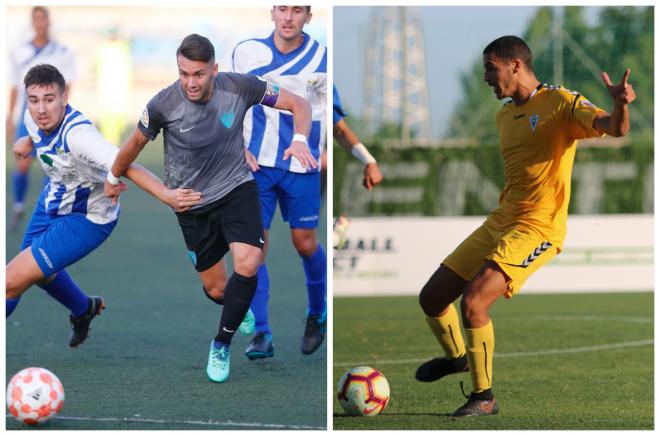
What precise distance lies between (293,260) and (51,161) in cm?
575

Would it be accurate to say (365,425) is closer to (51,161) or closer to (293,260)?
(51,161)

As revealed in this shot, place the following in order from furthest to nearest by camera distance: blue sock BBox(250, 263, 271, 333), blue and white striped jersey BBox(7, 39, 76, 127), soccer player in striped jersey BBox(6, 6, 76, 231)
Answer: blue and white striped jersey BBox(7, 39, 76, 127) → soccer player in striped jersey BBox(6, 6, 76, 231) → blue sock BBox(250, 263, 271, 333)

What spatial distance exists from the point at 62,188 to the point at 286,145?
1.44 meters

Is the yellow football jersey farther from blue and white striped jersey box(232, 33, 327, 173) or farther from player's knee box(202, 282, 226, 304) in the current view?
player's knee box(202, 282, 226, 304)

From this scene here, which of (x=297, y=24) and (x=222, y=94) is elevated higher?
(x=297, y=24)

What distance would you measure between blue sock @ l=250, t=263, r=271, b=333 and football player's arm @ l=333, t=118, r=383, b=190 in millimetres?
898

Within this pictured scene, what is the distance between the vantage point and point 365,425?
587 centimetres

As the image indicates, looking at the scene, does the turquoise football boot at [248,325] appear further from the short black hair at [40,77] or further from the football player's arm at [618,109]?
the football player's arm at [618,109]

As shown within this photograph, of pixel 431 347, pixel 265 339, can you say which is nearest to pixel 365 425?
pixel 265 339

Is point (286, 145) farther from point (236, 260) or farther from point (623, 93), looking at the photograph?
point (623, 93)

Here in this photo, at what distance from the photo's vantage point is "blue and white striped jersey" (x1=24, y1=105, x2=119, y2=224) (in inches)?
236

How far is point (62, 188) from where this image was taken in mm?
6305

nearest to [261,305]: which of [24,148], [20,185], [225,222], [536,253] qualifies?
[225,222]

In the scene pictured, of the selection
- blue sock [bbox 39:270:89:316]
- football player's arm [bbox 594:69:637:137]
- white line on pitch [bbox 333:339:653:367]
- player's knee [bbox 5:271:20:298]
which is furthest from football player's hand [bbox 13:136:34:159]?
white line on pitch [bbox 333:339:653:367]
